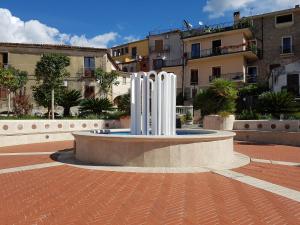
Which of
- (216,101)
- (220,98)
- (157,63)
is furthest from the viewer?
(157,63)

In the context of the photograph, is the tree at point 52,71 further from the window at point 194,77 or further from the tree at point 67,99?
the window at point 194,77

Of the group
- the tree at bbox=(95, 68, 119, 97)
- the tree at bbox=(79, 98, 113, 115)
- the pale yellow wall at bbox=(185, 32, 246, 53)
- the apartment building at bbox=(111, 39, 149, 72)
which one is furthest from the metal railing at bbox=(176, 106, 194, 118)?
the apartment building at bbox=(111, 39, 149, 72)

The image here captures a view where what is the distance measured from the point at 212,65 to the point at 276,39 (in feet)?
26.4

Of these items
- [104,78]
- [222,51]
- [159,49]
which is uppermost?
[159,49]

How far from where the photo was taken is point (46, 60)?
31.2 m

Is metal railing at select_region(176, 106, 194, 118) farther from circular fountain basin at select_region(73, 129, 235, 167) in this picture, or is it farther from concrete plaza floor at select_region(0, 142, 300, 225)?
concrete plaza floor at select_region(0, 142, 300, 225)

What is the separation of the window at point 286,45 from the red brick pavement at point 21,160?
33.9 meters

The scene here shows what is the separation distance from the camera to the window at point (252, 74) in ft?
132

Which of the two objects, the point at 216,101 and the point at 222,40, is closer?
the point at 216,101

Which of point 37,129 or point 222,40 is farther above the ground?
point 222,40

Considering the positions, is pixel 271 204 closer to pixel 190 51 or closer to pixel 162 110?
pixel 162 110

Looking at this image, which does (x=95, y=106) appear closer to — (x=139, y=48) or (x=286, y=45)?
(x=286, y=45)

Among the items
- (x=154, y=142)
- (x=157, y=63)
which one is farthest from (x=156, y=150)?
(x=157, y=63)

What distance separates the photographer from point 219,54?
40375 millimetres
